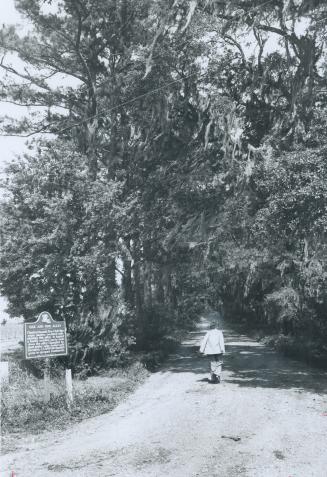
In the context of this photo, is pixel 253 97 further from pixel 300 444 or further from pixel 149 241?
pixel 300 444

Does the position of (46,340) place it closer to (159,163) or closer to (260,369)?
(260,369)

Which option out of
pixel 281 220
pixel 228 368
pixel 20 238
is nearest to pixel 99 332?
pixel 20 238

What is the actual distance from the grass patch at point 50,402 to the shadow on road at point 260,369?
3.52 m

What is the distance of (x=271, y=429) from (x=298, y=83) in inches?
419

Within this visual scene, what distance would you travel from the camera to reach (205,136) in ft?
63.0

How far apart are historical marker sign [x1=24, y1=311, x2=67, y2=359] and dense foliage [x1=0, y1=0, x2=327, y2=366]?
3683 mm

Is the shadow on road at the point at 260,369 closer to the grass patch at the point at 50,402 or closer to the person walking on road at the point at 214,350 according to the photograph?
the person walking on road at the point at 214,350

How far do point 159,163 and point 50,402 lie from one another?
12904 millimetres

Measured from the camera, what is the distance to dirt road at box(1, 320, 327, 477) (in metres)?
6.78

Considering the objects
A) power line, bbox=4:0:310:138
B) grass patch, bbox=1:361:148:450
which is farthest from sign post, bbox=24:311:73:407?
power line, bbox=4:0:310:138

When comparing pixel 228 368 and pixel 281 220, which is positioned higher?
pixel 281 220

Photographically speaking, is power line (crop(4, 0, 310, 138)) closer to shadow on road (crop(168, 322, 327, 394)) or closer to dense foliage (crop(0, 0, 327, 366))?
dense foliage (crop(0, 0, 327, 366))

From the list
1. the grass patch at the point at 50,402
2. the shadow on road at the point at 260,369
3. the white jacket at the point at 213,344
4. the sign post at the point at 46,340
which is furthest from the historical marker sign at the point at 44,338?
the shadow on road at the point at 260,369

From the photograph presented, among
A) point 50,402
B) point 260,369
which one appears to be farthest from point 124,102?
point 50,402
